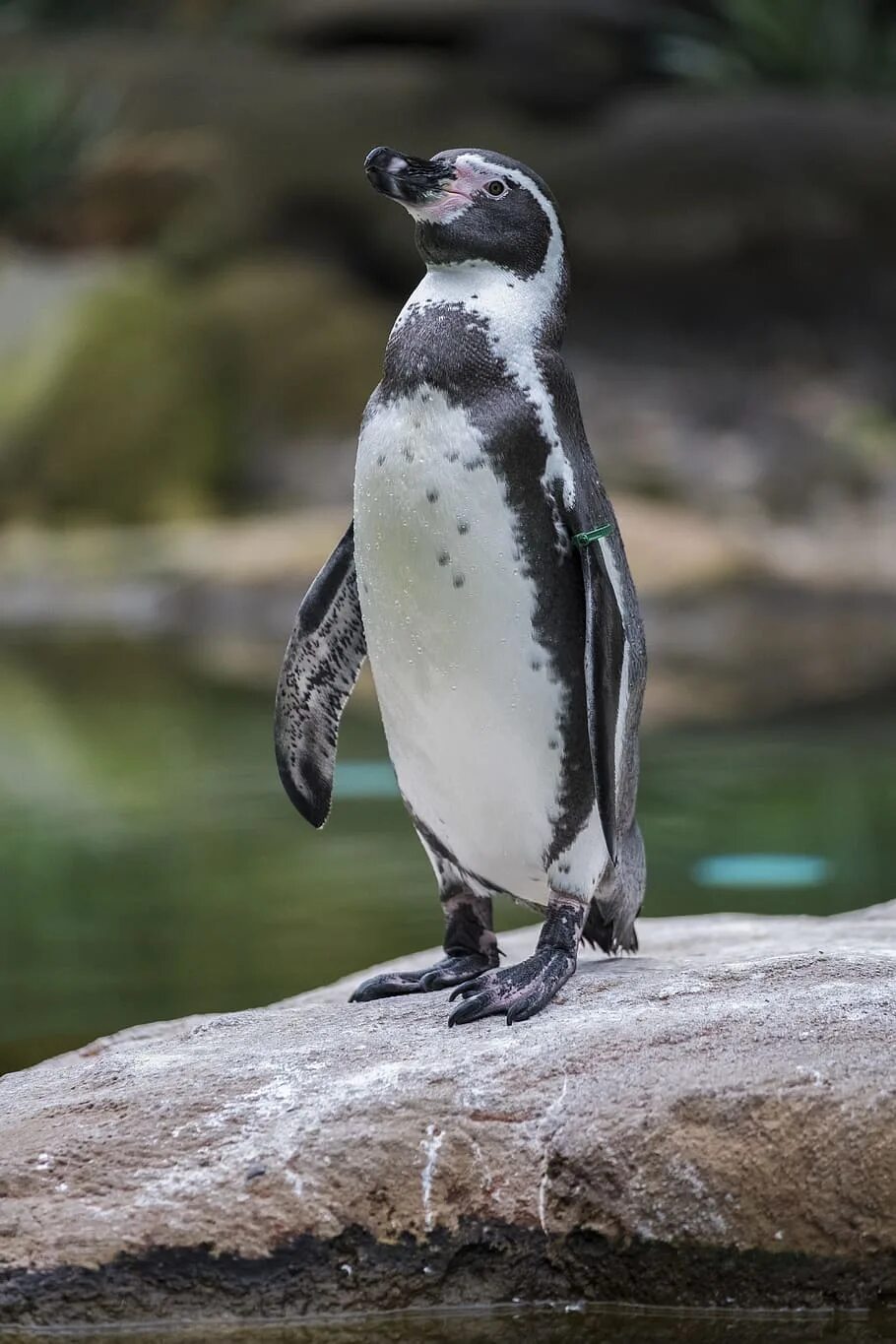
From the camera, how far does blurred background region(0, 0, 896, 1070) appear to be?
6.16 metres

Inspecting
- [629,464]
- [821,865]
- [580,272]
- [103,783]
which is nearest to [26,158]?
[580,272]

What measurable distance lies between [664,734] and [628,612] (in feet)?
11.2

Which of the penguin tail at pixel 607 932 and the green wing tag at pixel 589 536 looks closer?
the green wing tag at pixel 589 536

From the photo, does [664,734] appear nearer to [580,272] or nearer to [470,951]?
[470,951]

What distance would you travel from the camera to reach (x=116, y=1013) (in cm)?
306

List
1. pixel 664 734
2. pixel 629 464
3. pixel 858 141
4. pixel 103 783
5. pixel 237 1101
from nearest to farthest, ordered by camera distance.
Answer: pixel 237 1101 → pixel 103 783 → pixel 664 734 → pixel 629 464 → pixel 858 141

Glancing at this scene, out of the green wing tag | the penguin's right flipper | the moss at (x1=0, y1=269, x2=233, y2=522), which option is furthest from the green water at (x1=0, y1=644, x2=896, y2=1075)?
the moss at (x1=0, y1=269, x2=233, y2=522)

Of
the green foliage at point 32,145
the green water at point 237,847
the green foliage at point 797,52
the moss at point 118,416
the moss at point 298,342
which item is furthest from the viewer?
the green foliage at point 797,52

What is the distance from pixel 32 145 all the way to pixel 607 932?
9.86 m

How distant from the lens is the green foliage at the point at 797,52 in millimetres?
11945

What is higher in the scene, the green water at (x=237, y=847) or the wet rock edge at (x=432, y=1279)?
the wet rock edge at (x=432, y=1279)

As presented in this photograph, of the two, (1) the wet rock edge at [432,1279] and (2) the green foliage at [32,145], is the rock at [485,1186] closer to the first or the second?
(1) the wet rock edge at [432,1279]

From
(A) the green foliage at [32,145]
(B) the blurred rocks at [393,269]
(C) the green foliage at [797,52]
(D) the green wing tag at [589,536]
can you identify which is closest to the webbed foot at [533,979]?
(D) the green wing tag at [589,536]

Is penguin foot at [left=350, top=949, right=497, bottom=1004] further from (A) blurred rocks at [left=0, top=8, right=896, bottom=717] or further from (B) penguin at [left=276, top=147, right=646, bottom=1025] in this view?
(A) blurred rocks at [left=0, top=8, right=896, bottom=717]
